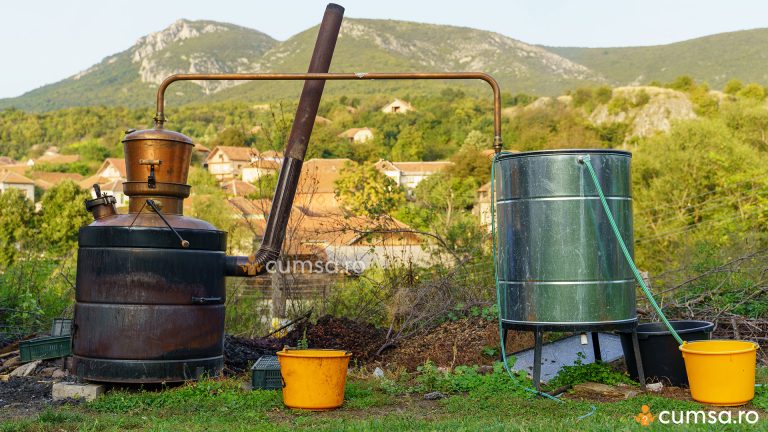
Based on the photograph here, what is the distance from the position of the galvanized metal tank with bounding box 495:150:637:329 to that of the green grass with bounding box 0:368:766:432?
0.75 m

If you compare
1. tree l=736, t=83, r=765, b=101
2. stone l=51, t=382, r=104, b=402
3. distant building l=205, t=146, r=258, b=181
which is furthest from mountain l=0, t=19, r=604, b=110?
stone l=51, t=382, r=104, b=402

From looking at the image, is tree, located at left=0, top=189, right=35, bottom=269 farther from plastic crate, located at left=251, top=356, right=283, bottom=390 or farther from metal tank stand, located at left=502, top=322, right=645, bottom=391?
metal tank stand, located at left=502, top=322, right=645, bottom=391

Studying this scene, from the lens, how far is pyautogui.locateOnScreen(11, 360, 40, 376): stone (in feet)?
27.6

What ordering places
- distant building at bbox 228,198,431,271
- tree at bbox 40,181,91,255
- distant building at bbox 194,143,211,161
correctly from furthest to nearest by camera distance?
distant building at bbox 194,143,211,161, tree at bbox 40,181,91,255, distant building at bbox 228,198,431,271

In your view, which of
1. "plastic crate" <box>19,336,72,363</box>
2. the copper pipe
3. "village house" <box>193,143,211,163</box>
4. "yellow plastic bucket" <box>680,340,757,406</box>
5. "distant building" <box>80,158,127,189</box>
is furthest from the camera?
"village house" <box>193,143,211,163</box>

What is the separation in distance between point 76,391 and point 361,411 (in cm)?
274

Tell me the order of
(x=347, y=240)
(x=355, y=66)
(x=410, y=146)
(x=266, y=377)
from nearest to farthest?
(x=266, y=377), (x=347, y=240), (x=410, y=146), (x=355, y=66)

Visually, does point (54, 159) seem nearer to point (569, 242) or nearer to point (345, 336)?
point (345, 336)

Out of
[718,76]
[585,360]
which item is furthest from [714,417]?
[718,76]

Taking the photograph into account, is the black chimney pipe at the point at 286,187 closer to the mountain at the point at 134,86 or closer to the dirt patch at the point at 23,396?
the dirt patch at the point at 23,396

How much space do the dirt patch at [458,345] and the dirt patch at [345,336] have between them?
0.24 m

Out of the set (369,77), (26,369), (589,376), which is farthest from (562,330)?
(26,369)

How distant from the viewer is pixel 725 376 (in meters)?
5.86

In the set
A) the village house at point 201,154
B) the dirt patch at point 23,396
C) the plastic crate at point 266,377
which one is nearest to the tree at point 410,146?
the village house at point 201,154
